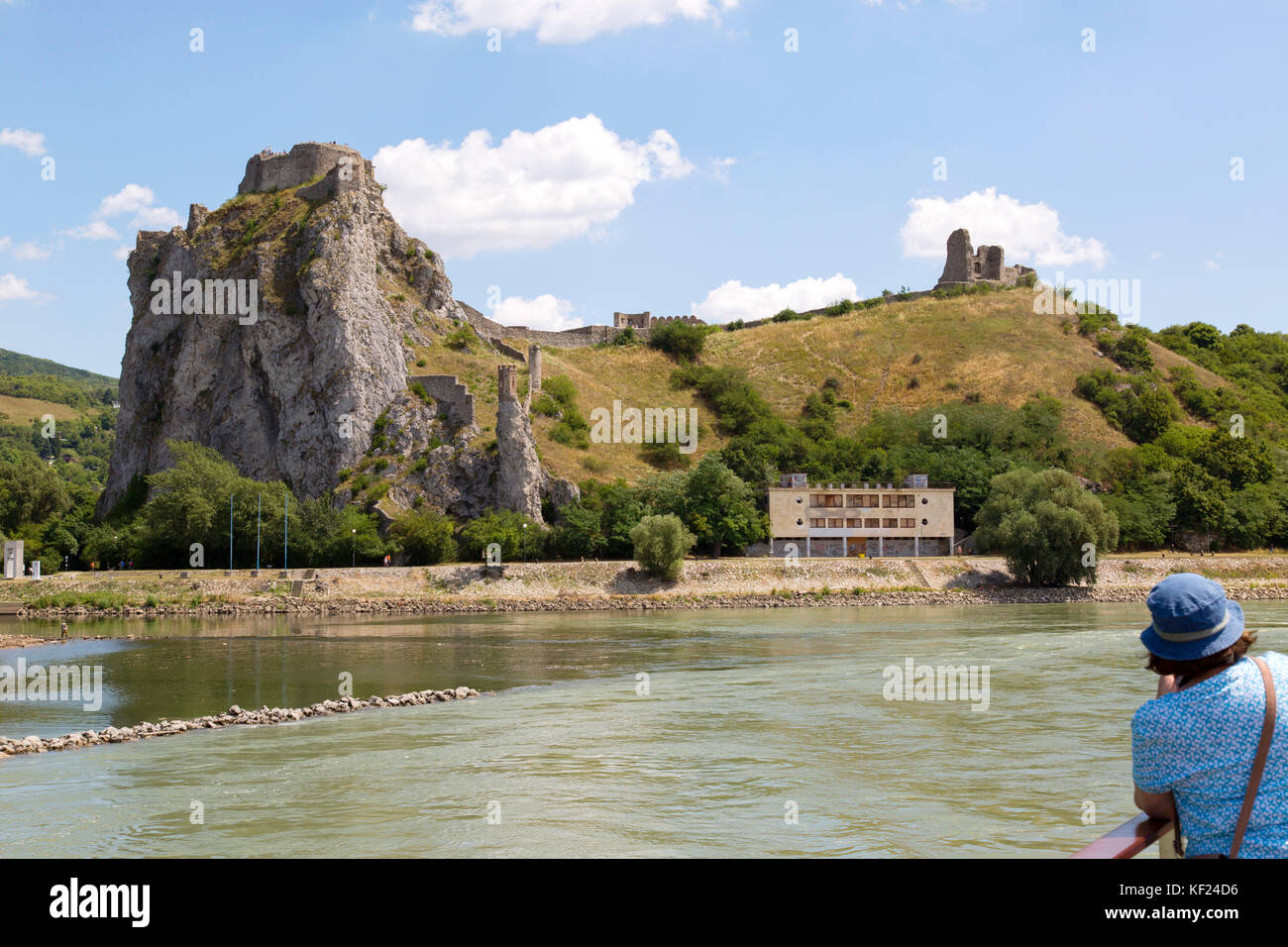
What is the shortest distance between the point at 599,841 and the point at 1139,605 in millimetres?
51813

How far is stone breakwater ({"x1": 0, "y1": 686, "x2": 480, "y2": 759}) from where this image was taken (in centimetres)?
2036

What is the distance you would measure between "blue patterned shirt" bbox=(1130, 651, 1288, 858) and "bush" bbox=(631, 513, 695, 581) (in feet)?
194

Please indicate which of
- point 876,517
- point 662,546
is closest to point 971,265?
point 876,517

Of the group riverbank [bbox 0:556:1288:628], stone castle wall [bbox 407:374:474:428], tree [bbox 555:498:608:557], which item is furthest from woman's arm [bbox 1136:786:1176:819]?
stone castle wall [bbox 407:374:474:428]

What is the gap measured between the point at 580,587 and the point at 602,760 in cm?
4570

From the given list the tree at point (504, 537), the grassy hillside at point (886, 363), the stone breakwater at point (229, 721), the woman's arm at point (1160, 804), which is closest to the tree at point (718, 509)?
the tree at point (504, 537)

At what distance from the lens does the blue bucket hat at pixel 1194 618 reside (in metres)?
4.54

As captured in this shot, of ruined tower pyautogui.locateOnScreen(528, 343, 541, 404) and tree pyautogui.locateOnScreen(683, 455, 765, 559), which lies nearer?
tree pyautogui.locateOnScreen(683, 455, 765, 559)

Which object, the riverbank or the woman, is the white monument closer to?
the riverbank

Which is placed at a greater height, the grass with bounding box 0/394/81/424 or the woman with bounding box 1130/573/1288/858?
the grass with bounding box 0/394/81/424

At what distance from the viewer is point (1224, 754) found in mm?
4523

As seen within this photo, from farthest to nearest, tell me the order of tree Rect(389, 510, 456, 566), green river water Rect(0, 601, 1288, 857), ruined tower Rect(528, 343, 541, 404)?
ruined tower Rect(528, 343, 541, 404), tree Rect(389, 510, 456, 566), green river water Rect(0, 601, 1288, 857)

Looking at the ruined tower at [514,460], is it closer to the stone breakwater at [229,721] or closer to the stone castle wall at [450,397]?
the stone castle wall at [450,397]
